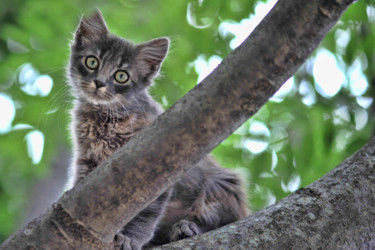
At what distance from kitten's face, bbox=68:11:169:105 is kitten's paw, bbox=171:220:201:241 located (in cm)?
110

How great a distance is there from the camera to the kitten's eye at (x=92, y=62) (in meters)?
3.42

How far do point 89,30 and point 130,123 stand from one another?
3.09 feet

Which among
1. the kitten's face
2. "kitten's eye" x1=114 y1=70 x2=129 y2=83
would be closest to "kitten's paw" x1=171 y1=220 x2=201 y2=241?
the kitten's face

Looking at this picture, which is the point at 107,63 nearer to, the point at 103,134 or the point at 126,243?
the point at 103,134

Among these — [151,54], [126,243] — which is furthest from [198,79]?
[126,243]

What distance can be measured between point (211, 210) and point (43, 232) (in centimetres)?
154

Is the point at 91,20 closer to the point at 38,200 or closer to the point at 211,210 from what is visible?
the point at 211,210

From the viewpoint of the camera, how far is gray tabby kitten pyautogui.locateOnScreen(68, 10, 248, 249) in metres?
3.09

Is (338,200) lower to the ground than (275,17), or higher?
lower

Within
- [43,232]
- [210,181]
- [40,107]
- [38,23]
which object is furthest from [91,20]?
[43,232]

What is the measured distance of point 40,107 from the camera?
4.26 metres

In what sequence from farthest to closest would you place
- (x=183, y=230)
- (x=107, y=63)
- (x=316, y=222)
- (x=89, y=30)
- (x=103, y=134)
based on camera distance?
(x=89, y=30) < (x=107, y=63) < (x=103, y=134) < (x=183, y=230) < (x=316, y=222)

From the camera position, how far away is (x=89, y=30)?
363cm

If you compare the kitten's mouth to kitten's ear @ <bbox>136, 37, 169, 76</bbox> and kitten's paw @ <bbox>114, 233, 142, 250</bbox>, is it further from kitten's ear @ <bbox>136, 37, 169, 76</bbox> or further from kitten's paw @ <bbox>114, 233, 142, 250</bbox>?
kitten's paw @ <bbox>114, 233, 142, 250</bbox>
